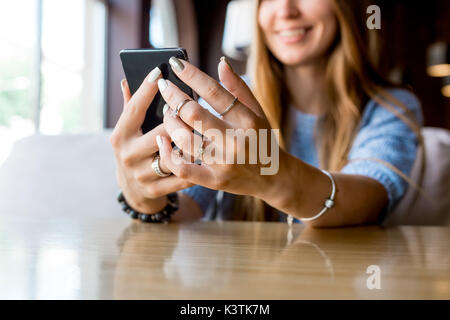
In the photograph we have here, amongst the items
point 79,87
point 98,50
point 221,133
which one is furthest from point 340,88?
point 98,50

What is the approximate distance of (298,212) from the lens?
565 mm

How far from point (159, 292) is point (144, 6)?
2.93 meters

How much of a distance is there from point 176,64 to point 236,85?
62 mm

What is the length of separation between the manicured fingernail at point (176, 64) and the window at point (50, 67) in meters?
1.73

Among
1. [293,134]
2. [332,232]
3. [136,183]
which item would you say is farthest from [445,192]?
[136,183]

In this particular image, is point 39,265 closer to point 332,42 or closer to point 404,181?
point 404,181

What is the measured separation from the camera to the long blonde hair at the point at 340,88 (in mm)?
904

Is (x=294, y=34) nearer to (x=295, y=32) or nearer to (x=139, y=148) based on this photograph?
(x=295, y=32)

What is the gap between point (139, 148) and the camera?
0.52 meters

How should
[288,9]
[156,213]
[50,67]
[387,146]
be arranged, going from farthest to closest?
[50,67]
[288,9]
[387,146]
[156,213]

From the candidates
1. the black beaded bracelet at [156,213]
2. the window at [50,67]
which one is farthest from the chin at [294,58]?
the window at [50,67]

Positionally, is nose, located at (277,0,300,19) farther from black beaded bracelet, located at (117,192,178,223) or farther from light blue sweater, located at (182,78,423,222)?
black beaded bracelet, located at (117,192,178,223)

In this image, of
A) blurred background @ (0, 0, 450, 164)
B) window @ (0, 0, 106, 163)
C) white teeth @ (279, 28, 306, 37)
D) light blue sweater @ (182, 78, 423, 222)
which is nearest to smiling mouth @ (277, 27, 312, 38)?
white teeth @ (279, 28, 306, 37)

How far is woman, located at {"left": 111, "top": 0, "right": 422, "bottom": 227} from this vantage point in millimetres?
431
